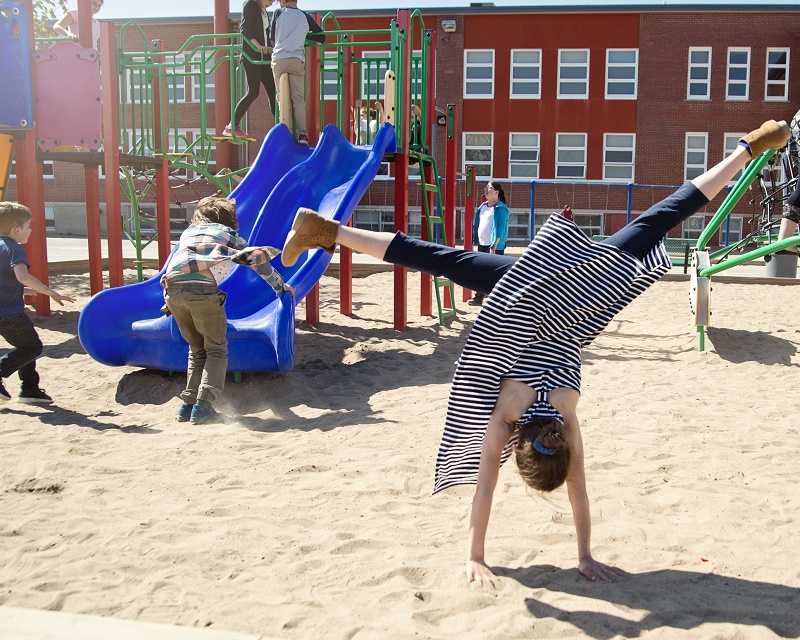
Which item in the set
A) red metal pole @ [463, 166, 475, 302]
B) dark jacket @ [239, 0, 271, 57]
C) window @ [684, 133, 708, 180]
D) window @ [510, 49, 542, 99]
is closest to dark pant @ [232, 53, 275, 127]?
dark jacket @ [239, 0, 271, 57]

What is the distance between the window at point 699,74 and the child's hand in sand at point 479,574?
96.8ft

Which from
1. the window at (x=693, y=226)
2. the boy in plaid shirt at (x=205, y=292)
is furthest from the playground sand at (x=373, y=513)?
the window at (x=693, y=226)

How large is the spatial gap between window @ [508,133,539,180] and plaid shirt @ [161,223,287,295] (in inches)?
1001

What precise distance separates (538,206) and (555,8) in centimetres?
726

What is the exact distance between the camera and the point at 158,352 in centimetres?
601

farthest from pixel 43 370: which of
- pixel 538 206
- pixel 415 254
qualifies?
pixel 538 206

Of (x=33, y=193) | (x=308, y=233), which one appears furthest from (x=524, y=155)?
(x=308, y=233)

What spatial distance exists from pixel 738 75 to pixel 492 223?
22.1 m

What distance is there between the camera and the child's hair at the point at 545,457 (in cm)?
259

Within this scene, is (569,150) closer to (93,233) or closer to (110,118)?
(93,233)

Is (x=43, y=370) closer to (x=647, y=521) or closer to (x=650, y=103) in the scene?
(x=647, y=521)

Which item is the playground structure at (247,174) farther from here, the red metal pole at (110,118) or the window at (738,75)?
the window at (738,75)

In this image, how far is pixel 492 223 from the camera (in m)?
11.4

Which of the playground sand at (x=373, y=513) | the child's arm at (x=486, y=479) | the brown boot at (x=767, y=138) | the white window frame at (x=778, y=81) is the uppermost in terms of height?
the white window frame at (x=778, y=81)
